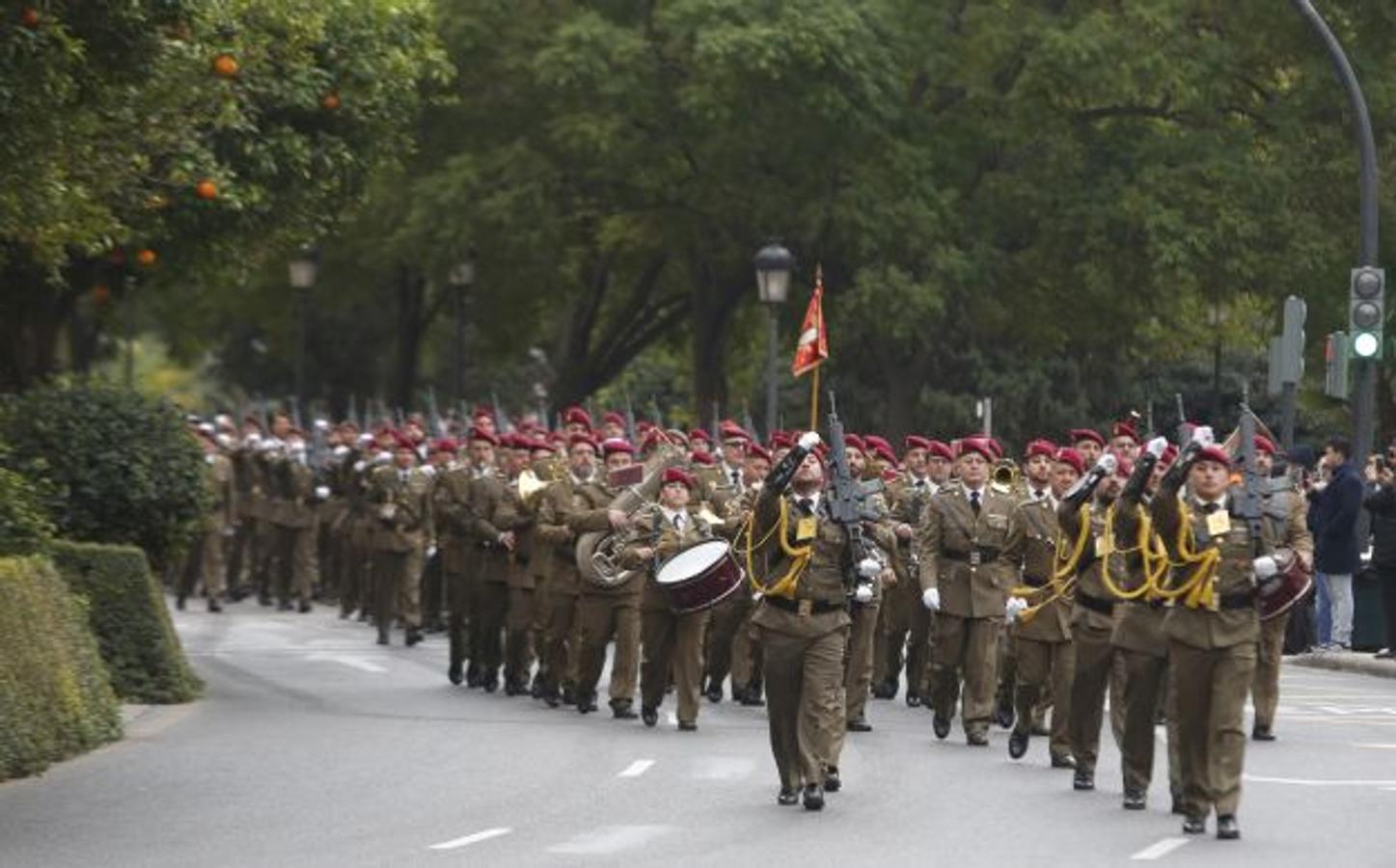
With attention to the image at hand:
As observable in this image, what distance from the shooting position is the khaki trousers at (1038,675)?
20.7 meters

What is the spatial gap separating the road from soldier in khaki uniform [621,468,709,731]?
30 centimetres

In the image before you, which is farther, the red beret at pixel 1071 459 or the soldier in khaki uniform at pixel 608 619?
the soldier in khaki uniform at pixel 608 619

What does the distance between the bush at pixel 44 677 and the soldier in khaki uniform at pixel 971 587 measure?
526cm

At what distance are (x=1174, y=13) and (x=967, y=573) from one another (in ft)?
77.9

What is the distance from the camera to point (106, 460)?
78.7 ft

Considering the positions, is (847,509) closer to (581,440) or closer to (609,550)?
(609,550)

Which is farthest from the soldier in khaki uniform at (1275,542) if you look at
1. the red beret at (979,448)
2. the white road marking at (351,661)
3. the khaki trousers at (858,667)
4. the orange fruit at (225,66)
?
the white road marking at (351,661)

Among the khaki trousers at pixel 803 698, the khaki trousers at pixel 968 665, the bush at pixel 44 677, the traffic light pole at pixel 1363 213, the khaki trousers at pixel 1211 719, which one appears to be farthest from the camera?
the traffic light pole at pixel 1363 213

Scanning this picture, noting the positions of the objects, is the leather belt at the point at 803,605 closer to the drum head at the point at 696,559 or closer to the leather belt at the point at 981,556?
the drum head at the point at 696,559

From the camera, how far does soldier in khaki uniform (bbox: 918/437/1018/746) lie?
22.0 metres

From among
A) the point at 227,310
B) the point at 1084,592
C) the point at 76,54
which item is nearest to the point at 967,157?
the point at 227,310

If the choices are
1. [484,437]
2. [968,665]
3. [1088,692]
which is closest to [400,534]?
[484,437]

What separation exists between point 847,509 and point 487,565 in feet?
28.2

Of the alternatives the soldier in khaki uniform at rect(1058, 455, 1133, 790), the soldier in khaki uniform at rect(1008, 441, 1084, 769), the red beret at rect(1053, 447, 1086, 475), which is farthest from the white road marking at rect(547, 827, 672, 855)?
the red beret at rect(1053, 447, 1086, 475)
